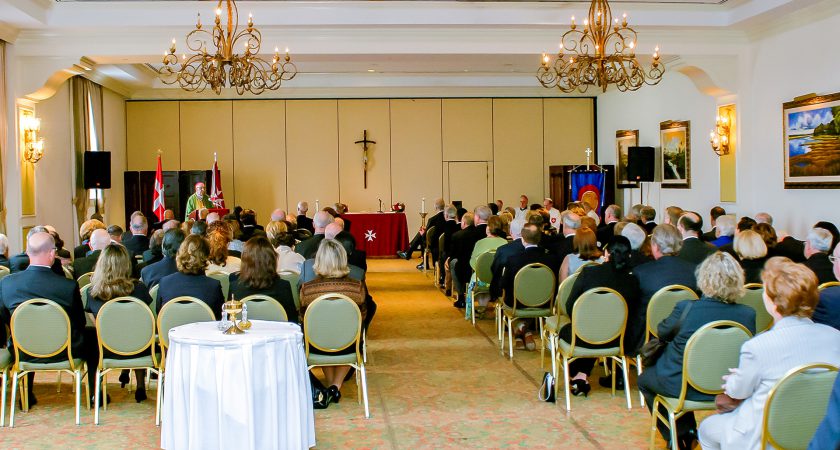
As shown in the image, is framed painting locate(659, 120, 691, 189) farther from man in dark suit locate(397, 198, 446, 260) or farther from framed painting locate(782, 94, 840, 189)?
man in dark suit locate(397, 198, 446, 260)

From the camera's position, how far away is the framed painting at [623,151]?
55.5 feet

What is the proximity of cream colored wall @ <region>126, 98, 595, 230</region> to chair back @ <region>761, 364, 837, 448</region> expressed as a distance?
51.1 ft

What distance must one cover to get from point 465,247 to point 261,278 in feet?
15.8

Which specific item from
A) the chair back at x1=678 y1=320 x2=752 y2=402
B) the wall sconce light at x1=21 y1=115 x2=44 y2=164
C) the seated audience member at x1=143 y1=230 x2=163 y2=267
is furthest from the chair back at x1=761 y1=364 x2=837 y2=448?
the wall sconce light at x1=21 y1=115 x2=44 y2=164

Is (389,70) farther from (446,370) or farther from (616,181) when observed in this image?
(446,370)

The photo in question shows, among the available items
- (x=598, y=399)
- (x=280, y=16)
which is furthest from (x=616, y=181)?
(x=598, y=399)

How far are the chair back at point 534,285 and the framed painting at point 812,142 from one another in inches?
192

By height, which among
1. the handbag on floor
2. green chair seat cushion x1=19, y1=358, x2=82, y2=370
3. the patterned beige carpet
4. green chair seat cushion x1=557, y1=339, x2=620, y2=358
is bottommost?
the patterned beige carpet

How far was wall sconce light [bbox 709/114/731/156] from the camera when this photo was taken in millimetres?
13164

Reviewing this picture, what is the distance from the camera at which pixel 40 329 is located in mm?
5703

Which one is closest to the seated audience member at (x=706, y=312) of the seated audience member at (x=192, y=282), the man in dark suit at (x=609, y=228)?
the seated audience member at (x=192, y=282)

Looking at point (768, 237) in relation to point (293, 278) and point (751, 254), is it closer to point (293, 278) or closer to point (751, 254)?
point (751, 254)

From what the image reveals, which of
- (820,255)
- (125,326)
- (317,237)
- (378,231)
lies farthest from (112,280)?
(378,231)

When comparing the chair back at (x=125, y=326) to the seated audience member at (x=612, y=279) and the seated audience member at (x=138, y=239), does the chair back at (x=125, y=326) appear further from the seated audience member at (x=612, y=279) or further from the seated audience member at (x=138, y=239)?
the seated audience member at (x=138, y=239)
